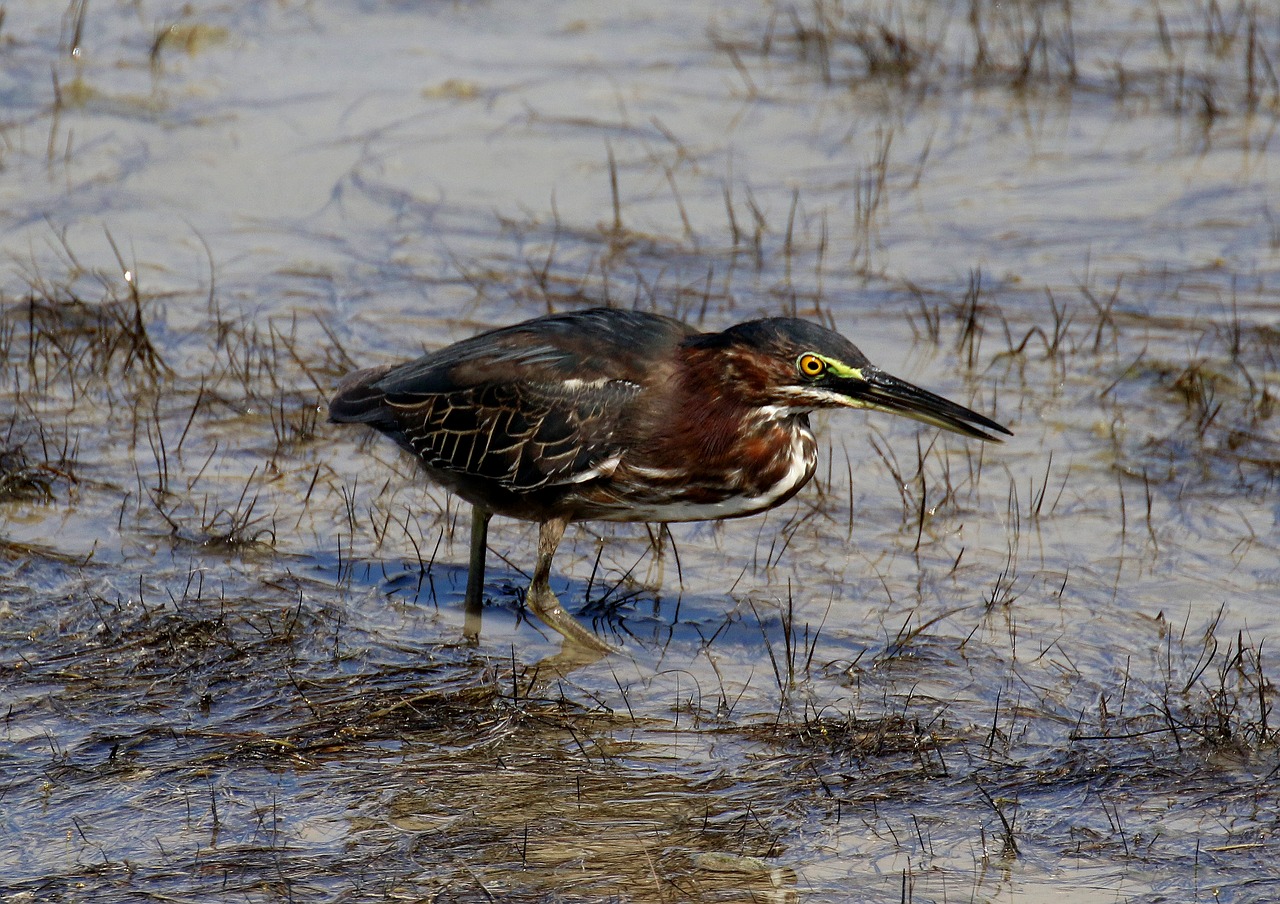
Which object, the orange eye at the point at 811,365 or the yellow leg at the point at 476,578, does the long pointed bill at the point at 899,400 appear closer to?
the orange eye at the point at 811,365

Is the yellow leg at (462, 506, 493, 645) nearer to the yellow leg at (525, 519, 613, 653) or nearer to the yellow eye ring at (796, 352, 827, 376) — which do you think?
the yellow leg at (525, 519, 613, 653)

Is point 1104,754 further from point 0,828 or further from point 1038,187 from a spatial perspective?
point 1038,187

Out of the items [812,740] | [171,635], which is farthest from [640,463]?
[171,635]

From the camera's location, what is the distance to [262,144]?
385 inches

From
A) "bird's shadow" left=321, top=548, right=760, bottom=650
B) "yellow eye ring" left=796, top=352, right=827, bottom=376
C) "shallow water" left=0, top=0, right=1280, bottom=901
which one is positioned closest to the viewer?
"shallow water" left=0, top=0, right=1280, bottom=901

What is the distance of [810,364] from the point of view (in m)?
5.30

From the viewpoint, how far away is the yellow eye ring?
5297 mm

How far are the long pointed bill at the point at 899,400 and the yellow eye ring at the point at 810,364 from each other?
0.06 metres

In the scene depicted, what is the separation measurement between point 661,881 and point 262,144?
6.72 meters

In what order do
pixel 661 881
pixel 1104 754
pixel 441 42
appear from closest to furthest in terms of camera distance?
pixel 661 881 → pixel 1104 754 → pixel 441 42

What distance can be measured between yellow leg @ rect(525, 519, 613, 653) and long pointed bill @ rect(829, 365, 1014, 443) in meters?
1.05

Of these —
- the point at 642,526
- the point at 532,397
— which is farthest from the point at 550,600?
the point at 642,526

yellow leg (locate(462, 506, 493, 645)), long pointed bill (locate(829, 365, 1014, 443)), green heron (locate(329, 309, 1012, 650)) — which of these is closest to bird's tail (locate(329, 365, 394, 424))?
green heron (locate(329, 309, 1012, 650))

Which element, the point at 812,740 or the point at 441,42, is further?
the point at 441,42
